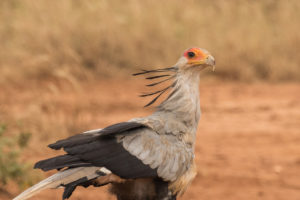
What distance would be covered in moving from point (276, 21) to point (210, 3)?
1525mm

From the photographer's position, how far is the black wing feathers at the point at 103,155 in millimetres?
3572

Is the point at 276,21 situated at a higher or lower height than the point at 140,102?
higher

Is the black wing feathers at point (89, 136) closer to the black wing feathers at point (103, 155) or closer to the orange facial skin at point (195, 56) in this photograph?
the black wing feathers at point (103, 155)

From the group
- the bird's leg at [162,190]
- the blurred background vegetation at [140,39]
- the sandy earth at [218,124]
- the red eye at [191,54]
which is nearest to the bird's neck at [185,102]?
the red eye at [191,54]

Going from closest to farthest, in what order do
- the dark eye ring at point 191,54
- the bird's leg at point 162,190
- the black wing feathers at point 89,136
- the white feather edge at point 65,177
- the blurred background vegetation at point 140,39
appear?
the white feather edge at point 65,177, the black wing feathers at point 89,136, the bird's leg at point 162,190, the dark eye ring at point 191,54, the blurred background vegetation at point 140,39

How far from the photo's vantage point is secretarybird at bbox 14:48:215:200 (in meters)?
3.59

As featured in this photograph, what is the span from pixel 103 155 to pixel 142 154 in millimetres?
276

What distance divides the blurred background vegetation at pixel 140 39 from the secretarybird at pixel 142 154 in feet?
19.5

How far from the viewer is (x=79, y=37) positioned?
424 inches

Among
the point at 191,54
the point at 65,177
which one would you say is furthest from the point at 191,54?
the point at 65,177

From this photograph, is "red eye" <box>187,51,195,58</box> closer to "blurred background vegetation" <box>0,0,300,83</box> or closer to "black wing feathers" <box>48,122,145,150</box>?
"black wing feathers" <box>48,122,145,150</box>

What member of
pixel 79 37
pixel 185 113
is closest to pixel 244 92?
pixel 79 37

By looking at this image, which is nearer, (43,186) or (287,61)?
(43,186)

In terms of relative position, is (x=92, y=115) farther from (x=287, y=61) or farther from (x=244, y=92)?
(x=287, y=61)
